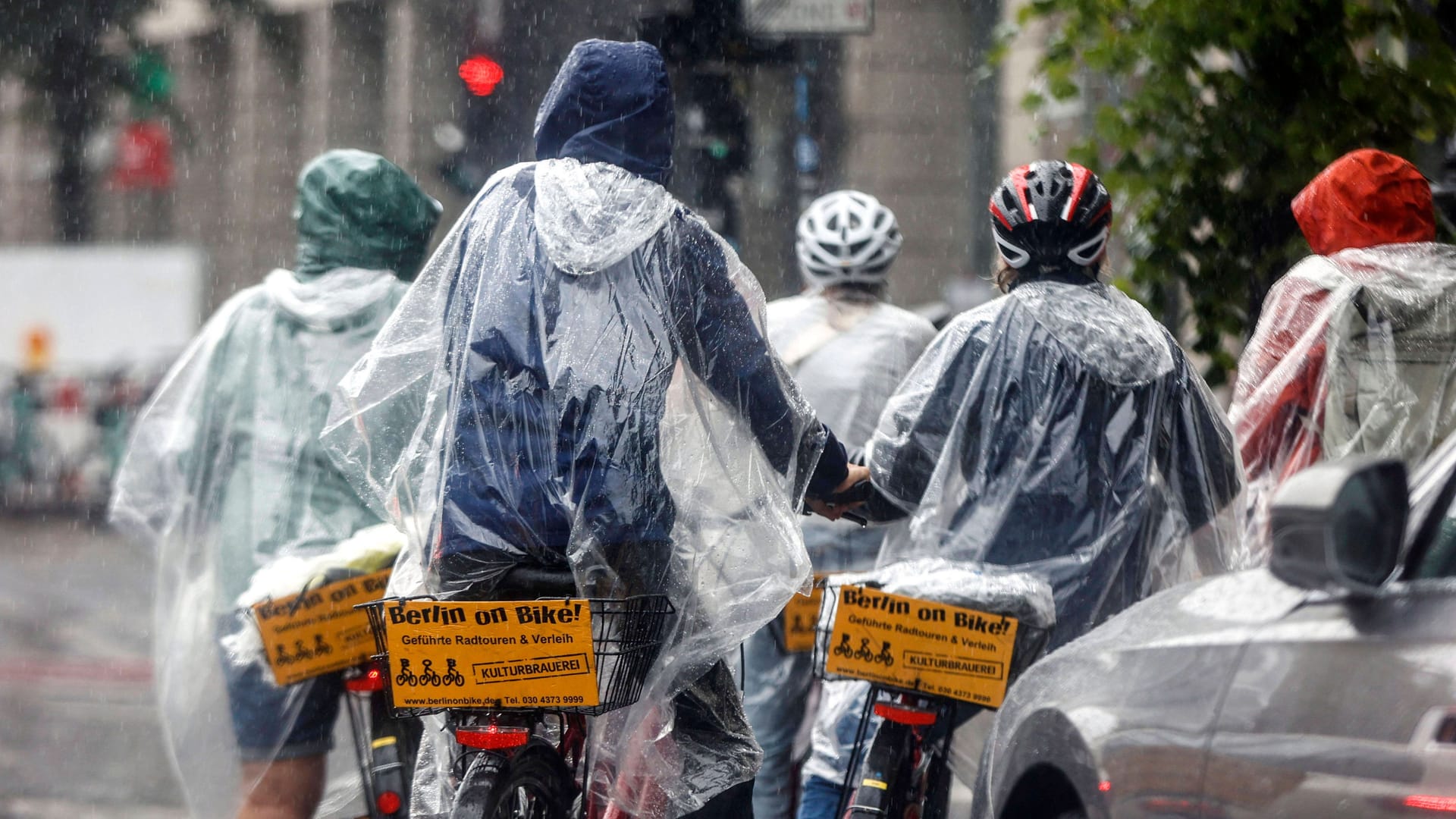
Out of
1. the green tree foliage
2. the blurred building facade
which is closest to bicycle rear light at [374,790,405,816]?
the green tree foliage

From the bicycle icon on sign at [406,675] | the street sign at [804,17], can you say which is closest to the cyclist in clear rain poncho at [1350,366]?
the bicycle icon on sign at [406,675]

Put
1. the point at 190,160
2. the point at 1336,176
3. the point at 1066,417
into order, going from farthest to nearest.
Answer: the point at 190,160
the point at 1336,176
the point at 1066,417

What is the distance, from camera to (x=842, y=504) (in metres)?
4.43

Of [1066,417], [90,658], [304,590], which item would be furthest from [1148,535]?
[90,658]

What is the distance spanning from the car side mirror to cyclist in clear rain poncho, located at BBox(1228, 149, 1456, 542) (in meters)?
2.19

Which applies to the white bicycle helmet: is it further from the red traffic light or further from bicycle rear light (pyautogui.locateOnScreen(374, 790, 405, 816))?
the red traffic light

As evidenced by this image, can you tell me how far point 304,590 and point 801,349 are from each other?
5.98ft

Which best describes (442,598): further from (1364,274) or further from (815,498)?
(1364,274)

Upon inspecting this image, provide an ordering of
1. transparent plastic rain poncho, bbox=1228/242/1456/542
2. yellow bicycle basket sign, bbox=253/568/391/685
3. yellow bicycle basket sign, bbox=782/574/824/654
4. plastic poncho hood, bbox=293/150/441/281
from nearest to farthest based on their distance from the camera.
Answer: yellow bicycle basket sign, bbox=253/568/391/685 < transparent plastic rain poncho, bbox=1228/242/1456/542 < plastic poncho hood, bbox=293/150/441/281 < yellow bicycle basket sign, bbox=782/574/824/654

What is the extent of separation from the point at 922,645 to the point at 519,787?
39.5 inches

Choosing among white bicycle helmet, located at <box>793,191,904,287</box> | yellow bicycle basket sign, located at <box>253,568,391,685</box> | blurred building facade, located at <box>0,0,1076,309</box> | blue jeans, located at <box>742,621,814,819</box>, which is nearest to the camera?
yellow bicycle basket sign, located at <box>253,568,391,685</box>

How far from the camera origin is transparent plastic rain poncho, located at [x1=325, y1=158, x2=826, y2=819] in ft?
12.0

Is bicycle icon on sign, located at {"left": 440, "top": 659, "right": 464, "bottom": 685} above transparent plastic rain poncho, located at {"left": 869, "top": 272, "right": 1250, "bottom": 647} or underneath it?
underneath

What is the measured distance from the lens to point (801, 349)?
19.1ft
